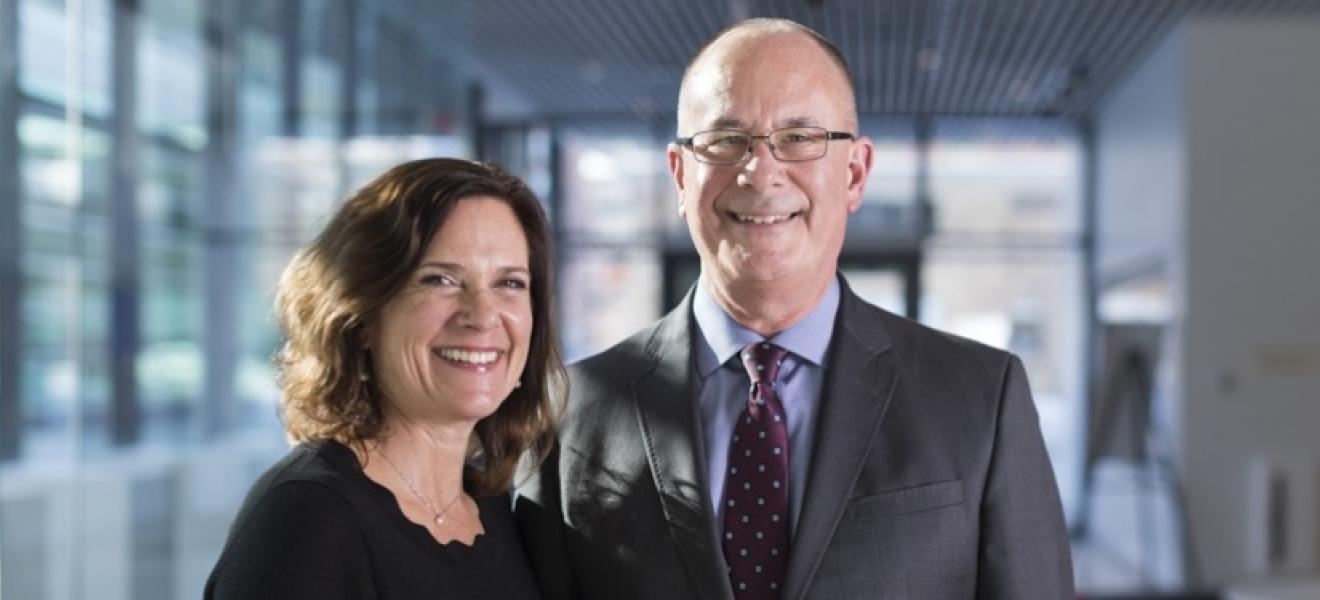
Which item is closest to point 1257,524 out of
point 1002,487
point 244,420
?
point 244,420

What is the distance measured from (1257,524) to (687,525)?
26.4ft

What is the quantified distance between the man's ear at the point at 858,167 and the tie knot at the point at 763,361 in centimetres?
22

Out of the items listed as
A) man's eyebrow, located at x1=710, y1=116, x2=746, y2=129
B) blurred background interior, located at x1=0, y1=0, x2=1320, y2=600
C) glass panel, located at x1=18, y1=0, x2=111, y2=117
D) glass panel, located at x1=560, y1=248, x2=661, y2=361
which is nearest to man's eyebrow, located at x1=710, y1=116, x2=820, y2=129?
man's eyebrow, located at x1=710, y1=116, x2=746, y2=129

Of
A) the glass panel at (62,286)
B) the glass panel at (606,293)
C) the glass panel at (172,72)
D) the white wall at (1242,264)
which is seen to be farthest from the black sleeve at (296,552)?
the glass panel at (606,293)

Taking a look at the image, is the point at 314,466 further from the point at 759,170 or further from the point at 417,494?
the point at 759,170

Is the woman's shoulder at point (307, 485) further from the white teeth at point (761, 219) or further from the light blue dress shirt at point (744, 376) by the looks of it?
the white teeth at point (761, 219)

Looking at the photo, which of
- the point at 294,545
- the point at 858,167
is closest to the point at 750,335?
the point at 858,167

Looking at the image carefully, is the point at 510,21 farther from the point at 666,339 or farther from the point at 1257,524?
the point at 666,339

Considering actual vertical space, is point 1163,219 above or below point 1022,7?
below

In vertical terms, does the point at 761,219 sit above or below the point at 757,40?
below

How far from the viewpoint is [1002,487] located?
189 cm

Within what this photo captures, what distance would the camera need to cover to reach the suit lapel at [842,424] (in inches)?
72.6

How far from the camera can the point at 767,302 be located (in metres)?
1.95

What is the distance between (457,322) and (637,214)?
450 inches
